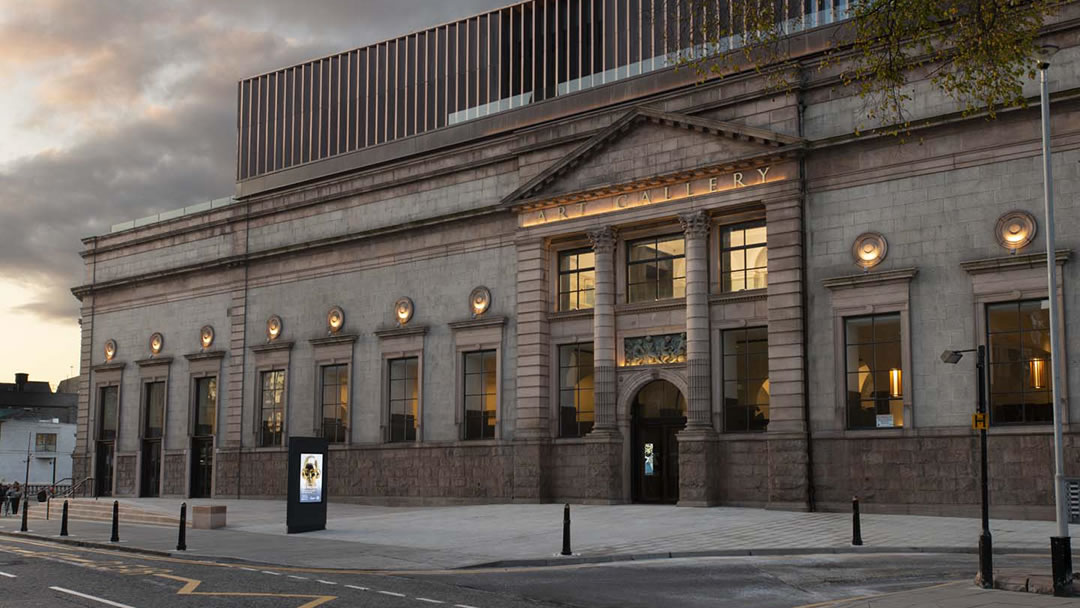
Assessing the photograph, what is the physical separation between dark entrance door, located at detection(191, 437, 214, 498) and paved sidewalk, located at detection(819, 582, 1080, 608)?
4165 cm

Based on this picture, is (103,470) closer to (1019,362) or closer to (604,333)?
(604,333)

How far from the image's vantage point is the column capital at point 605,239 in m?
38.9

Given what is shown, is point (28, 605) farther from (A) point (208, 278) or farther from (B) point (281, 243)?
(A) point (208, 278)

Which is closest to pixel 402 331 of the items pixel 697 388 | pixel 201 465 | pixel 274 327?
pixel 274 327

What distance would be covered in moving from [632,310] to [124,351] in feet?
103

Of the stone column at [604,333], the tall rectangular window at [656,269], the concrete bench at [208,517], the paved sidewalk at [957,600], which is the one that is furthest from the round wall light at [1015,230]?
the concrete bench at [208,517]

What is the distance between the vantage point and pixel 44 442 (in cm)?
10662

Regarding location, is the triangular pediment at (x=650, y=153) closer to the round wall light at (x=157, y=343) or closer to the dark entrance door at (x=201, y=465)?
the dark entrance door at (x=201, y=465)

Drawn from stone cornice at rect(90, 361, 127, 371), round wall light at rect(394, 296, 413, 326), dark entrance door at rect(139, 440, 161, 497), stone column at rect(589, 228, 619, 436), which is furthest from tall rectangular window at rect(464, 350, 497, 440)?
stone cornice at rect(90, 361, 127, 371)

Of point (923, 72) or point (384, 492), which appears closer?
point (923, 72)

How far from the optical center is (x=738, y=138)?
117 ft

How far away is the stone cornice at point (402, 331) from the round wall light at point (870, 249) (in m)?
18.1

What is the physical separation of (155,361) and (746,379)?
32375 mm

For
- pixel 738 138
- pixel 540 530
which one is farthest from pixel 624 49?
pixel 540 530
